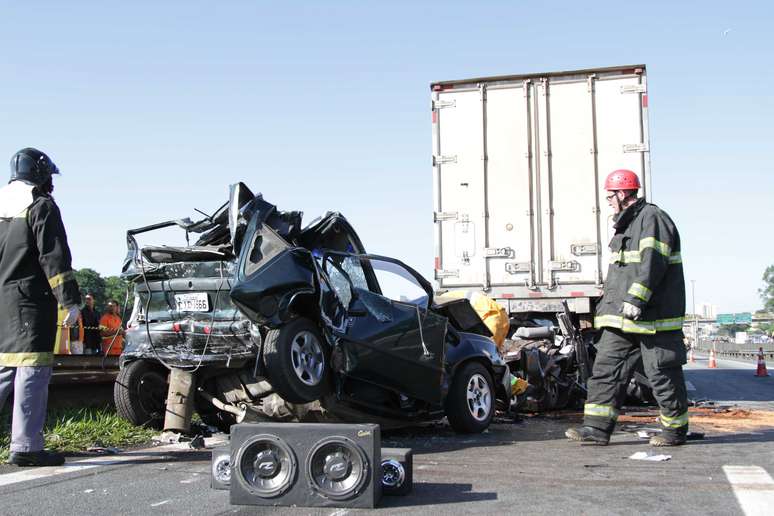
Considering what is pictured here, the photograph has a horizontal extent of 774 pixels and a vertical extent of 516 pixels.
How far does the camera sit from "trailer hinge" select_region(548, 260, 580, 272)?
487 inches

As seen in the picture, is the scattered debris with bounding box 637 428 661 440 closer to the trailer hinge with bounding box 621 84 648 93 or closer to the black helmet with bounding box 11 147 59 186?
the black helmet with bounding box 11 147 59 186

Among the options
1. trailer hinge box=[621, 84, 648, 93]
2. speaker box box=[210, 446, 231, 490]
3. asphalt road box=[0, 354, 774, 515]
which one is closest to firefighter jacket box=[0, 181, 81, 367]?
asphalt road box=[0, 354, 774, 515]

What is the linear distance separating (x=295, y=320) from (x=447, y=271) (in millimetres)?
6390

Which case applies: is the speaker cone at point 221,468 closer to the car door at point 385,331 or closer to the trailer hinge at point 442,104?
the car door at point 385,331

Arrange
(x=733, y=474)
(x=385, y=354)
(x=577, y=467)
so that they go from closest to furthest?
(x=733, y=474) < (x=577, y=467) < (x=385, y=354)

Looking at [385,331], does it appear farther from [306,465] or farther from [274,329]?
[306,465]

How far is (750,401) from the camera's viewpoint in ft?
40.9

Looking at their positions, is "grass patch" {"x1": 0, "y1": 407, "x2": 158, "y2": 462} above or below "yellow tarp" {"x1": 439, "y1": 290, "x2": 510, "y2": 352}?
below

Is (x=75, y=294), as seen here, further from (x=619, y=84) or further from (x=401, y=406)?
(x=619, y=84)

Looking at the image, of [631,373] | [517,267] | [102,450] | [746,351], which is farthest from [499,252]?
[746,351]

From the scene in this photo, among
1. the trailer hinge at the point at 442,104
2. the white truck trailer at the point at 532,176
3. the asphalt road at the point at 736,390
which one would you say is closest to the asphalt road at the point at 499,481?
the white truck trailer at the point at 532,176

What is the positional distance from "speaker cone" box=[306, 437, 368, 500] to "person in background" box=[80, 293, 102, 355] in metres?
12.0

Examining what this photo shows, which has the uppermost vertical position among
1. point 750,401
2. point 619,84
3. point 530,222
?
point 619,84

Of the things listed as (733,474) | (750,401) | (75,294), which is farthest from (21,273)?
(750,401)
